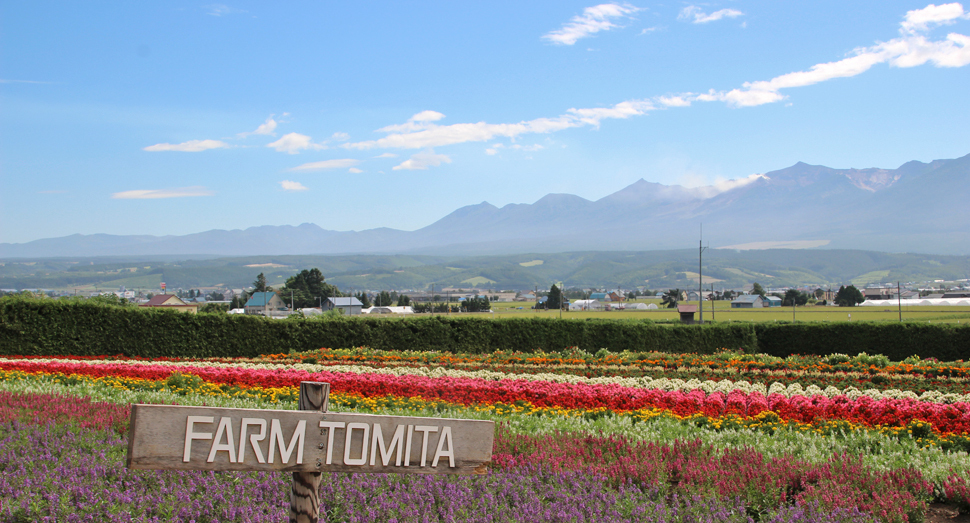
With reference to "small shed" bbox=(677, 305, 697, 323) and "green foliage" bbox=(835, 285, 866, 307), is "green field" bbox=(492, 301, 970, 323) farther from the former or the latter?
"green foliage" bbox=(835, 285, 866, 307)

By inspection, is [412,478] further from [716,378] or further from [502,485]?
[716,378]

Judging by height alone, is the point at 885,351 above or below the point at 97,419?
below

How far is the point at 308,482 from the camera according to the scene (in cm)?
291

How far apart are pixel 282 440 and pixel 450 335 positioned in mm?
21068

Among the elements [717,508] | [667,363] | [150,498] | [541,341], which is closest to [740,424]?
[717,508]

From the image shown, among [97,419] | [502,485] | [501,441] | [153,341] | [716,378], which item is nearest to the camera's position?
[502,485]

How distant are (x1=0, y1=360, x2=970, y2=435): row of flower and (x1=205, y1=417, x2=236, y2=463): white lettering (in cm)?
692

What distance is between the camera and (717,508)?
15.6 ft

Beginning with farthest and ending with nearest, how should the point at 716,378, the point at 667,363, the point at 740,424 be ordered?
1. the point at 667,363
2. the point at 716,378
3. the point at 740,424

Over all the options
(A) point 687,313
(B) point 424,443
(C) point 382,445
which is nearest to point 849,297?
(A) point 687,313

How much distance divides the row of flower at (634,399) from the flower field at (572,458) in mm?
32

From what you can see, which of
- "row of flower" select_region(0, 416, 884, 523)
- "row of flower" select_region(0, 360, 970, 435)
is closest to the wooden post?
"row of flower" select_region(0, 416, 884, 523)

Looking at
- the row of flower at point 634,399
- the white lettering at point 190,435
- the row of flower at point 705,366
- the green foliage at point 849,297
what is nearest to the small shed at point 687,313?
the row of flower at point 705,366

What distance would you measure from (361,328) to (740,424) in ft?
58.5
